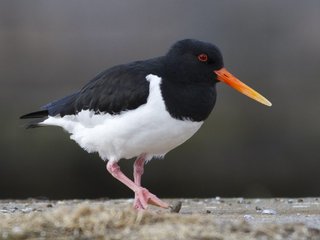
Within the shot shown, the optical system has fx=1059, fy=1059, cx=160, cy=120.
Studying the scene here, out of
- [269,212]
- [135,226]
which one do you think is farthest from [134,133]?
[135,226]

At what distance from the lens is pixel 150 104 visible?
6973mm

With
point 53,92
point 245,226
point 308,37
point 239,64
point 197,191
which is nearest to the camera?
point 245,226

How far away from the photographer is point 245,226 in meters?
5.84

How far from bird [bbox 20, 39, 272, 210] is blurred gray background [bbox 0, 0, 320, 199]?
2.65 m

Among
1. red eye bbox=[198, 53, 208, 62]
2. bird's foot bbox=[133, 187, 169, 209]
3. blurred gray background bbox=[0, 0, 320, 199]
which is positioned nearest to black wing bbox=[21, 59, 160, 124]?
red eye bbox=[198, 53, 208, 62]

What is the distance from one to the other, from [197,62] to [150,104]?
53 cm

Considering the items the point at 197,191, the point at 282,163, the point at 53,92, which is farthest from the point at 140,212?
the point at 53,92

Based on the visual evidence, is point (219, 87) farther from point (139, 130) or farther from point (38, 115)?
point (139, 130)

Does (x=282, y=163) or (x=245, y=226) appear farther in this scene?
(x=282, y=163)

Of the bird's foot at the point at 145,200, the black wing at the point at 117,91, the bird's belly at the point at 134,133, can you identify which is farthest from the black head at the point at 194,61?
the bird's foot at the point at 145,200

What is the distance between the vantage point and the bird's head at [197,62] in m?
7.23

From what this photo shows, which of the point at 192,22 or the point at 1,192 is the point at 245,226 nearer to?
the point at 1,192

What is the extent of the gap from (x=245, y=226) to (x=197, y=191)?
5.86m

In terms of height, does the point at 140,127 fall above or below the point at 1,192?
above
